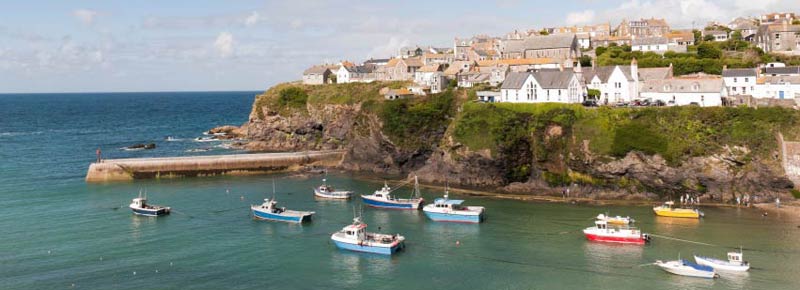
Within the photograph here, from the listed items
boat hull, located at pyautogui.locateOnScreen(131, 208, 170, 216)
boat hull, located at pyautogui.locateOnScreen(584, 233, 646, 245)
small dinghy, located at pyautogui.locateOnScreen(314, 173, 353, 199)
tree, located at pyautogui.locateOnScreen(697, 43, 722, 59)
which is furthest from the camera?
tree, located at pyautogui.locateOnScreen(697, 43, 722, 59)

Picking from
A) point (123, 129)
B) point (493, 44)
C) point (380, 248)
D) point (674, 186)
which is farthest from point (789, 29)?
point (123, 129)

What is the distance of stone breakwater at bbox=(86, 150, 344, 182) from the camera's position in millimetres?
78125

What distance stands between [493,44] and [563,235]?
83397 mm

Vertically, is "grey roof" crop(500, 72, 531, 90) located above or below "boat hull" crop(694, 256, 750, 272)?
above

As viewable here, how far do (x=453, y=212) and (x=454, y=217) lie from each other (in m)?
0.45

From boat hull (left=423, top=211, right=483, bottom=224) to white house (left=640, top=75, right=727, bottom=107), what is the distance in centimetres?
3178

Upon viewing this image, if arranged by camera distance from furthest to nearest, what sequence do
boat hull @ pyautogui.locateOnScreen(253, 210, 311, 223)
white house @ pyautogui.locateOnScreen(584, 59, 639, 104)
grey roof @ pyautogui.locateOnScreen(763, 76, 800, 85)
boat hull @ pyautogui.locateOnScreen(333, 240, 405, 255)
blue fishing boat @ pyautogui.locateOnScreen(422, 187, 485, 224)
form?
white house @ pyautogui.locateOnScreen(584, 59, 639, 104), grey roof @ pyautogui.locateOnScreen(763, 76, 800, 85), boat hull @ pyautogui.locateOnScreen(253, 210, 311, 223), blue fishing boat @ pyautogui.locateOnScreen(422, 187, 485, 224), boat hull @ pyautogui.locateOnScreen(333, 240, 405, 255)

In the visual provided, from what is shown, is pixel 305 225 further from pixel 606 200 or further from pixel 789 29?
pixel 789 29

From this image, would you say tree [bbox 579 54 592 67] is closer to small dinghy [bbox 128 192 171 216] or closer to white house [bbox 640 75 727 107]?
A: white house [bbox 640 75 727 107]

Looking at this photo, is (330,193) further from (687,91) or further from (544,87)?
(687,91)

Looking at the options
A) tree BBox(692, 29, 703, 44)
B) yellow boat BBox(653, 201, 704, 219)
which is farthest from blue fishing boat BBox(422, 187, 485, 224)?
tree BBox(692, 29, 703, 44)

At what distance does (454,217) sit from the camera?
5678cm

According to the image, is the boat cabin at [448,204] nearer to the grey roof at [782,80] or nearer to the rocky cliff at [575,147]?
the rocky cliff at [575,147]

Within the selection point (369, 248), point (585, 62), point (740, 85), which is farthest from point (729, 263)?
point (585, 62)
